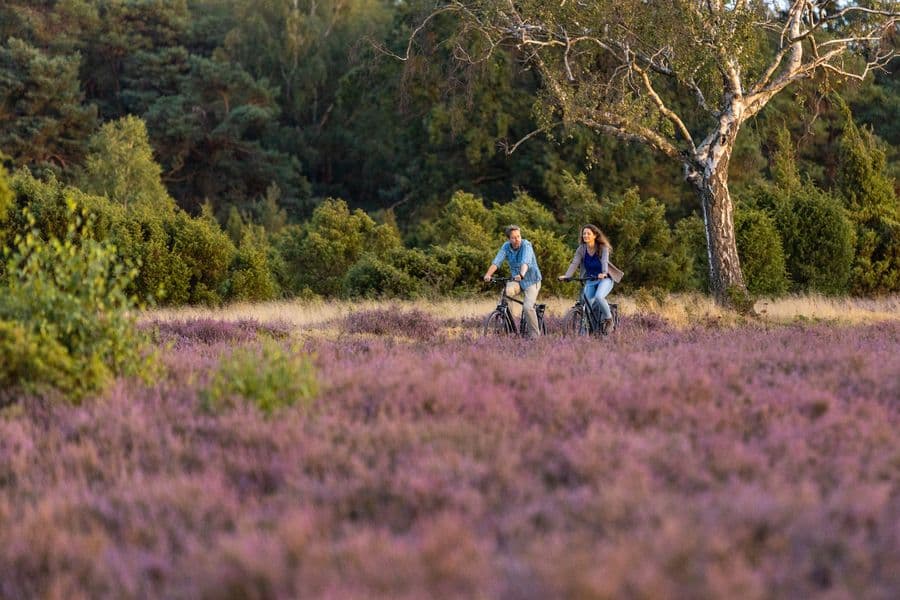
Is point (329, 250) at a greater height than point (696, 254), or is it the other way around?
point (329, 250)

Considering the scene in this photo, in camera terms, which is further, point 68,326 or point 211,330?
point 211,330

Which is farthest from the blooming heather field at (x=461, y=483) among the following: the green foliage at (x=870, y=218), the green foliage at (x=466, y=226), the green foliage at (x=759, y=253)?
the green foliage at (x=870, y=218)

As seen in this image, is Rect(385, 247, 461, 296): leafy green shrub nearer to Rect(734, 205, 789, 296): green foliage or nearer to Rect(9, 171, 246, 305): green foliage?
Rect(9, 171, 246, 305): green foliage

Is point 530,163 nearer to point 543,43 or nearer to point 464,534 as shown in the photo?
point 543,43

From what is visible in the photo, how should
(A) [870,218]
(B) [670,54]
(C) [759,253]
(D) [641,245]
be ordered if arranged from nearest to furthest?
(B) [670,54] < (C) [759,253] < (A) [870,218] < (D) [641,245]

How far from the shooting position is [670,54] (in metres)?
20.2

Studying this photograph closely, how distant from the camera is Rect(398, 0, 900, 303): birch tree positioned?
19422 millimetres

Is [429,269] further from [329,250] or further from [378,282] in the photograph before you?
[329,250]

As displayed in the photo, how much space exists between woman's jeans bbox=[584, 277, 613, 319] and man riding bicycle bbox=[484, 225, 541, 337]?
2.24ft

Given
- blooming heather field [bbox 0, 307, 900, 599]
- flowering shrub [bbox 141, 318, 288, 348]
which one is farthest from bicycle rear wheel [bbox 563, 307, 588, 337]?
blooming heather field [bbox 0, 307, 900, 599]

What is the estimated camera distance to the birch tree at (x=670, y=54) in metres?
19.4

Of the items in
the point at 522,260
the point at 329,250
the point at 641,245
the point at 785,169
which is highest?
the point at 785,169

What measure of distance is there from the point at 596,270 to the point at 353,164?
47071mm

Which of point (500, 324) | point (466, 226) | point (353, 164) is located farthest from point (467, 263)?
point (353, 164)
